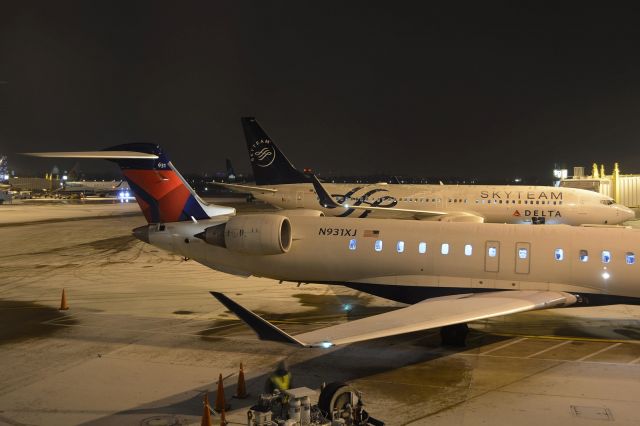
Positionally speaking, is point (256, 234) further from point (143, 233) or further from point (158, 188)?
point (143, 233)

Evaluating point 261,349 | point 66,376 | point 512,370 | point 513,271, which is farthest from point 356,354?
point 66,376

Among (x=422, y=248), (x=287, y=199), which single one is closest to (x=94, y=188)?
(x=287, y=199)

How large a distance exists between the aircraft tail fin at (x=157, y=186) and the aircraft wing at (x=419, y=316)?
7.91m

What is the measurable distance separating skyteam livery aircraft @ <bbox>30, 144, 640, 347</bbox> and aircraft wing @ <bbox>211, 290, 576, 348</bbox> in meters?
0.06

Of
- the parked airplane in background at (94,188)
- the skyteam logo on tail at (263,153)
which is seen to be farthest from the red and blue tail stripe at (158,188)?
the parked airplane in background at (94,188)

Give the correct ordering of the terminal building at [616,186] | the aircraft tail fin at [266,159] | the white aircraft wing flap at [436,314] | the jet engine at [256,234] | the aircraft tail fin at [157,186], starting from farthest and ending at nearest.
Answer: the terminal building at [616,186] → the aircraft tail fin at [266,159] → the aircraft tail fin at [157,186] → the jet engine at [256,234] → the white aircraft wing flap at [436,314]

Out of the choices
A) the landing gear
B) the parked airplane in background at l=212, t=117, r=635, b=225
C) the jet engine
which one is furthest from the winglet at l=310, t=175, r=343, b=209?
the landing gear

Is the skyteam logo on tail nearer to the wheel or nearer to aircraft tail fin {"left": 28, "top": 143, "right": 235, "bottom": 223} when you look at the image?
aircraft tail fin {"left": 28, "top": 143, "right": 235, "bottom": 223}

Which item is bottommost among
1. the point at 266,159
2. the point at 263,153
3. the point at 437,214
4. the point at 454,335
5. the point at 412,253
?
the point at 454,335

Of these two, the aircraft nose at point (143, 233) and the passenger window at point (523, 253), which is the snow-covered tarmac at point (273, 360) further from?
the aircraft nose at point (143, 233)

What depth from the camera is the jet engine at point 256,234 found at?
15336 millimetres

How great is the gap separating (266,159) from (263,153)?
46cm

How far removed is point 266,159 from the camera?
126ft

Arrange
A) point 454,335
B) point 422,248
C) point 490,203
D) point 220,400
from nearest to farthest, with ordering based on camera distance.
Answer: point 220,400 < point 454,335 < point 422,248 < point 490,203
